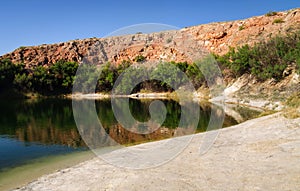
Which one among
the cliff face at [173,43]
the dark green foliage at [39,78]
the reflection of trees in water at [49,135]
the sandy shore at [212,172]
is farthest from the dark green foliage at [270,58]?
the dark green foliage at [39,78]

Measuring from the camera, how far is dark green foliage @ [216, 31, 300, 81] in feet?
169

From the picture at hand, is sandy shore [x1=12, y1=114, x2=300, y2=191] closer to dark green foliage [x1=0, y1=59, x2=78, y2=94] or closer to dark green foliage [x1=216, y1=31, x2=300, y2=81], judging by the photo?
dark green foliage [x1=216, y1=31, x2=300, y2=81]

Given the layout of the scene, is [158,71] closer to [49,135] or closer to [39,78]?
[39,78]

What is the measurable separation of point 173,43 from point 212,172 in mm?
61521

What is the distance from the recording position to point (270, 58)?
55062 millimetres

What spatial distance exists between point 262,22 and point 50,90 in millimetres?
64708

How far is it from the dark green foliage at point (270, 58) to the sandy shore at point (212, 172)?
3573 centimetres

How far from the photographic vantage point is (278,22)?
267 feet

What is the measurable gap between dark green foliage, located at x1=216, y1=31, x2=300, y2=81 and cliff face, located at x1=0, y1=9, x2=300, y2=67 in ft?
41.5

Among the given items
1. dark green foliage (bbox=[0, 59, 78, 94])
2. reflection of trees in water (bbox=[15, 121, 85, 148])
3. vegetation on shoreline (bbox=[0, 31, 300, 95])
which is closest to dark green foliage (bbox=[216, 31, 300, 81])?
vegetation on shoreline (bbox=[0, 31, 300, 95])

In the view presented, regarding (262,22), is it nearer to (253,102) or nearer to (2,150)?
(253,102)

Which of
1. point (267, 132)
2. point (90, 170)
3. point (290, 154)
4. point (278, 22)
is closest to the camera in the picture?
point (290, 154)

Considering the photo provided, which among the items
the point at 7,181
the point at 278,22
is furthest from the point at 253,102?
the point at 278,22

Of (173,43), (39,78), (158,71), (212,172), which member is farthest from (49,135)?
(39,78)
